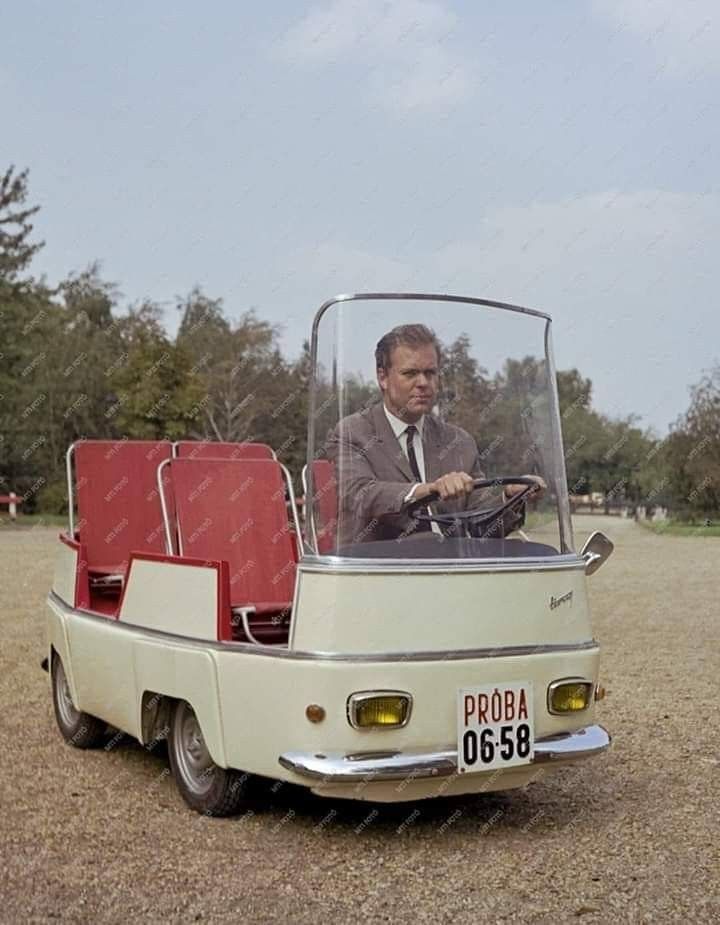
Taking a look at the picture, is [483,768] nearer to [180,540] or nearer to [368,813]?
[368,813]

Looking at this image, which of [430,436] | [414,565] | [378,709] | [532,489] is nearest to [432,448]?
[430,436]

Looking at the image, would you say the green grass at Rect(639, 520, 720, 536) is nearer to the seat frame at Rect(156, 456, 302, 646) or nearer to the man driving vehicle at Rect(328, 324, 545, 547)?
the seat frame at Rect(156, 456, 302, 646)

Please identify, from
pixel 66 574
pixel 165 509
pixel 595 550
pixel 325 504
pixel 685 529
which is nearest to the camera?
pixel 325 504

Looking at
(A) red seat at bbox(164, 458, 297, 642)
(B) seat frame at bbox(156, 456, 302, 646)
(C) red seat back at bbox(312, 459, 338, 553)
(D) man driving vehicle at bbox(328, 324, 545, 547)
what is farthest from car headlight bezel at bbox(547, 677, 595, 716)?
(A) red seat at bbox(164, 458, 297, 642)

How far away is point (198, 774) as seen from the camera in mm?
5801

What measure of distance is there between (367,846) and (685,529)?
39028mm

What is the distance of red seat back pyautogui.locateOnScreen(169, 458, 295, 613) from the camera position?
22.2 ft

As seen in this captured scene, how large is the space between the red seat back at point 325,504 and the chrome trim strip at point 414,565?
9 centimetres

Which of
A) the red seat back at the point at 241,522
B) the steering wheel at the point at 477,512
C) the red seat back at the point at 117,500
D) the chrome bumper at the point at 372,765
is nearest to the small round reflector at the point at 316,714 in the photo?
the chrome bumper at the point at 372,765

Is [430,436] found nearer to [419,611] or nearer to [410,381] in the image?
[410,381]

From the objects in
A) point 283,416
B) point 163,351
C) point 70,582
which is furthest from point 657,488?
point 70,582

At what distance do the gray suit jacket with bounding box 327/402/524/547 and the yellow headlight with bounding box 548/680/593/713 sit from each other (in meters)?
0.66

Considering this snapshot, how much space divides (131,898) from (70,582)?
2.98m

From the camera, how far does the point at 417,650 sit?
5.04 metres
